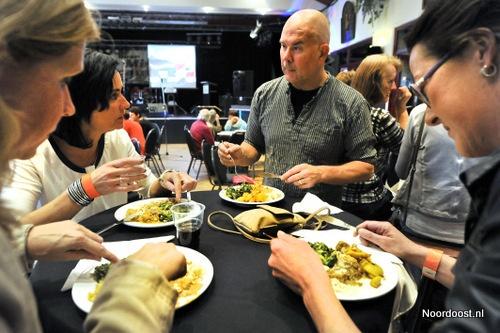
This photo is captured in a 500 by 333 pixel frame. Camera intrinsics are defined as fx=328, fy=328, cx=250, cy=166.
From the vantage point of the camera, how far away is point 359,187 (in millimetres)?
2555

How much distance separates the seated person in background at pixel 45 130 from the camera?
481 mm

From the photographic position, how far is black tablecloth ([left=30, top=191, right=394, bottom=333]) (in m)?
0.82

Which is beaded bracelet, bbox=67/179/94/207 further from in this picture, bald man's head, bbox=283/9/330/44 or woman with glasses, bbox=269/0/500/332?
bald man's head, bbox=283/9/330/44

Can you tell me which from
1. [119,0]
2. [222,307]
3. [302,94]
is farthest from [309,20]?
[119,0]

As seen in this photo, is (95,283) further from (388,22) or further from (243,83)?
(243,83)

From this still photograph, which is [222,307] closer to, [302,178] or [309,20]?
[302,178]

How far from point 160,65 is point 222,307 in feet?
43.9

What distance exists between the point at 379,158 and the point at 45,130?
247 centimetres

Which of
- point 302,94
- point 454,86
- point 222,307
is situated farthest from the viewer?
point 302,94

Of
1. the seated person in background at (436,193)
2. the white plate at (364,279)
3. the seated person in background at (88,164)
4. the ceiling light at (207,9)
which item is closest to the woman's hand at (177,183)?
the seated person in background at (88,164)

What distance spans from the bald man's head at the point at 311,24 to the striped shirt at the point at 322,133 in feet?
0.95

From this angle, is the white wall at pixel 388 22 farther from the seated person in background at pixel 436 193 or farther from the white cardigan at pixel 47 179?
the white cardigan at pixel 47 179

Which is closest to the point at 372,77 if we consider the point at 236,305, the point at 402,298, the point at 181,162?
the point at 402,298

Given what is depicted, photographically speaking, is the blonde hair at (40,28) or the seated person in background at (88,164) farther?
the seated person in background at (88,164)
